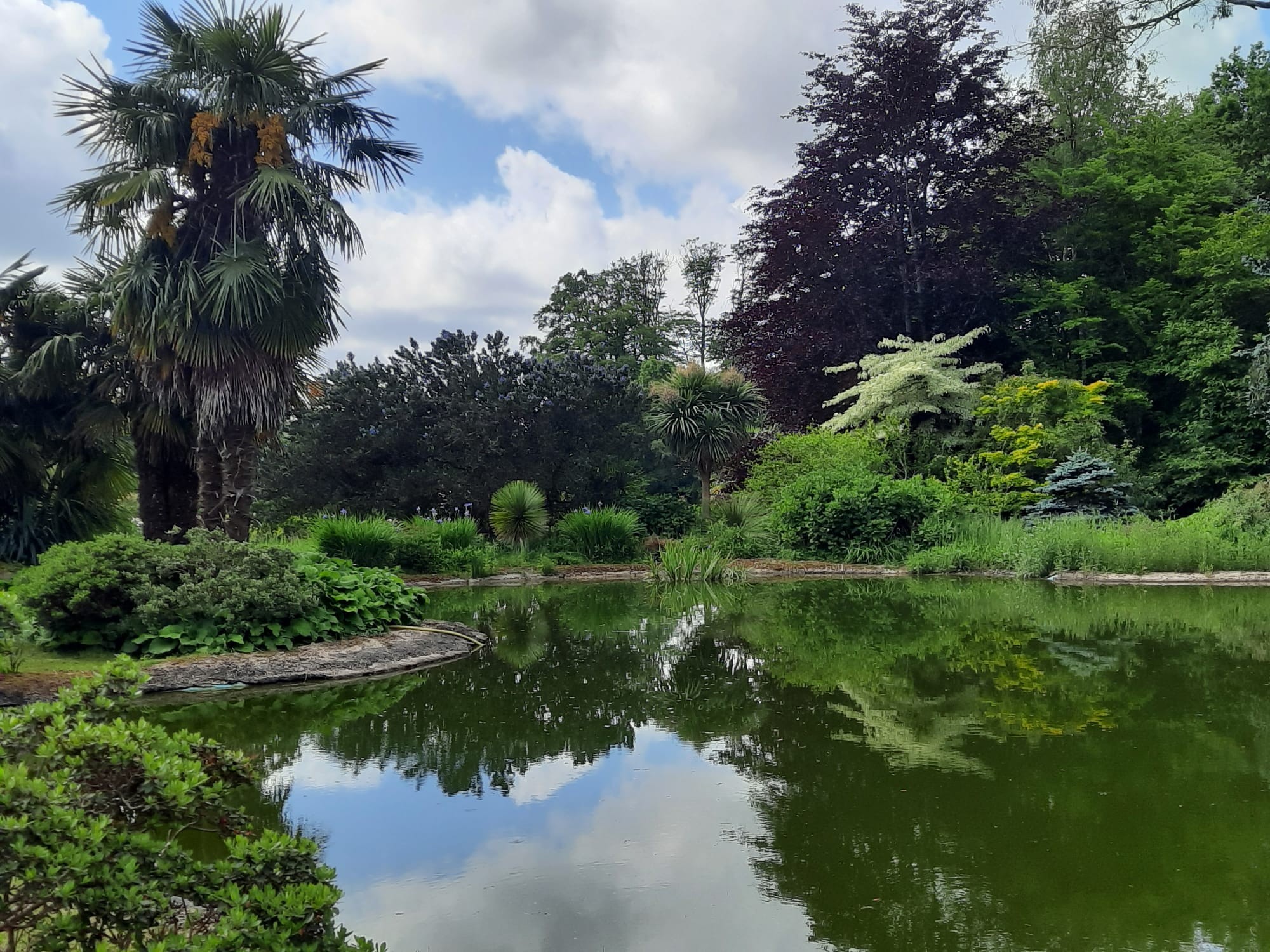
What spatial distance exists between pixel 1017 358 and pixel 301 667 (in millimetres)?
17620

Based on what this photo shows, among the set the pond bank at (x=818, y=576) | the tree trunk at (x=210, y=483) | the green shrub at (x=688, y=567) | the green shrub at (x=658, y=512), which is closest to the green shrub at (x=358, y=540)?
the pond bank at (x=818, y=576)

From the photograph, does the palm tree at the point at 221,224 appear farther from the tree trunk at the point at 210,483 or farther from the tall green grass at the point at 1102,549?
the tall green grass at the point at 1102,549

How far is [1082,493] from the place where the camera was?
592 inches

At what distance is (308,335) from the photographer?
9.88 m

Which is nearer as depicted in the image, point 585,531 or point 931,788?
point 931,788

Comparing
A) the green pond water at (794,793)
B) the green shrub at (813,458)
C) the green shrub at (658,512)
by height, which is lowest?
the green pond water at (794,793)

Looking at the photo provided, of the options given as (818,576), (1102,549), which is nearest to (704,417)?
(818,576)

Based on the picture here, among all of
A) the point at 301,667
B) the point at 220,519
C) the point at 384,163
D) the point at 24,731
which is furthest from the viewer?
the point at 384,163

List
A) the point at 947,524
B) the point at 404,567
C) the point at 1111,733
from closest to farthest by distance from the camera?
the point at 1111,733 → the point at 404,567 → the point at 947,524

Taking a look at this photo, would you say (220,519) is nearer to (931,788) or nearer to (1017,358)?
(931,788)

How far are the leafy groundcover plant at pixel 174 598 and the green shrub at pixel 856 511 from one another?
9799 millimetres

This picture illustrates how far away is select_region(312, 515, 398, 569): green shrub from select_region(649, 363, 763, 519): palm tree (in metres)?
6.13

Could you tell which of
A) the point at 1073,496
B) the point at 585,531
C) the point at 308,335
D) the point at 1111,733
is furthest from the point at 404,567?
the point at 1073,496

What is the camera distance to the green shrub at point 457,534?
13.6m
